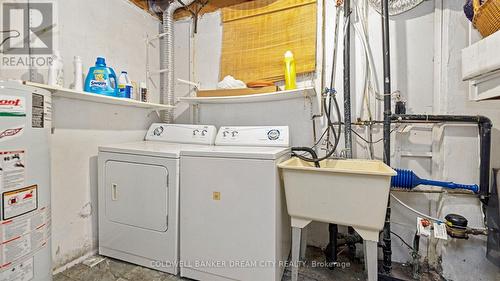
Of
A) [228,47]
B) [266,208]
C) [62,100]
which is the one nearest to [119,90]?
[62,100]

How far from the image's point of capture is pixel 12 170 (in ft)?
3.41

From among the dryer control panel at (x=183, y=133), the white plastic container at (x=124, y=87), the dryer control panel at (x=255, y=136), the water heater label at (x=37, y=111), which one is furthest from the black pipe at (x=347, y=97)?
the water heater label at (x=37, y=111)

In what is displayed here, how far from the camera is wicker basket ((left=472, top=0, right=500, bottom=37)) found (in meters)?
0.94

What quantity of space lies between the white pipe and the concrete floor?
1.46m

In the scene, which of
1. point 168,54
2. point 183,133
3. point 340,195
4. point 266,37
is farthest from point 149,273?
point 266,37

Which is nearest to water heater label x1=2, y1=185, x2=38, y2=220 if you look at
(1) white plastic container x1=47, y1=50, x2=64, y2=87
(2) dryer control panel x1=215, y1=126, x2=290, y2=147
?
(1) white plastic container x1=47, y1=50, x2=64, y2=87

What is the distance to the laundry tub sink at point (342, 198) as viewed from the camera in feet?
4.02

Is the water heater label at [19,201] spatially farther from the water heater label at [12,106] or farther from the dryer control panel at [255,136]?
the dryer control panel at [255,136]

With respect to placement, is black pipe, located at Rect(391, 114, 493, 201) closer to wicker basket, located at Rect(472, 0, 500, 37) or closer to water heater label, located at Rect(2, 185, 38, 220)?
wicker basket, located at Rect(472, 0, 500, 37)

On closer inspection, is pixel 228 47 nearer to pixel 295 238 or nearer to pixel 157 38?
pixel 157 38

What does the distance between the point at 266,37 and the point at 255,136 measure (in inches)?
40.2

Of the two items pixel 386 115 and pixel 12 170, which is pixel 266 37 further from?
pixel 12 170

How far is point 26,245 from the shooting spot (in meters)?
1.11

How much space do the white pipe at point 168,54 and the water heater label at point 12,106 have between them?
136cm
